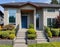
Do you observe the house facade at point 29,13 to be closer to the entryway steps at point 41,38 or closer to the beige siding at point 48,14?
the beige siding at point 48,14

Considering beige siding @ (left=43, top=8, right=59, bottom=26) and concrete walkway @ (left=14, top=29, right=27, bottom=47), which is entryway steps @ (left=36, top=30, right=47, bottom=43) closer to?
concrete walkway @ (left=14, top=29, right=27, bottom=47)

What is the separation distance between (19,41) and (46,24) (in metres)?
8.62

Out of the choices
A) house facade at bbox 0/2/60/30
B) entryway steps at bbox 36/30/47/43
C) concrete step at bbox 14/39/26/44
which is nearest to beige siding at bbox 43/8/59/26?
house facade at bbox 0/2/60/30

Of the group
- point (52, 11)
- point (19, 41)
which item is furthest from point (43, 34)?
point (52, 11)

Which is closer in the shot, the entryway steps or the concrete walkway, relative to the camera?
the concrete walkway

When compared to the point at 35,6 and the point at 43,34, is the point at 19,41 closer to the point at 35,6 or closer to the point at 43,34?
the point at 43,34

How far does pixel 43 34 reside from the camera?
23.3 meters

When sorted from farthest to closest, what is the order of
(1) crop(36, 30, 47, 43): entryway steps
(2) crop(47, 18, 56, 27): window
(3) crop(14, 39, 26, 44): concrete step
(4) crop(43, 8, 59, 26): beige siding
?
1. (2) crop(47, 18, 56, 27): window
2. (4) crop(43, 8, 59, 26): beige siding
3. (1) crop(36, 30, 47, 43): entryway steps
4. (3) crop(14, 39, 26, 44): concrete step

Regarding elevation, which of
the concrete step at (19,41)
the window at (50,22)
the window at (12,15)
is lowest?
the concrete step at (19,41)

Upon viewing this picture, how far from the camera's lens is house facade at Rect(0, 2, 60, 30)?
26.5 metres

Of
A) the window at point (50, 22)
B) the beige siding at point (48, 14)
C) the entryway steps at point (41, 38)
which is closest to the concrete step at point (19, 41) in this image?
the entryway steps at point (41, 38)

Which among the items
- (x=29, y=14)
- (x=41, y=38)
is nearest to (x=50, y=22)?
(x=29, y=14)

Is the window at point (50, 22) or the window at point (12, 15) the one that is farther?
the window at point (50, 22)

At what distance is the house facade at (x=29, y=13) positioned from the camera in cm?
2652
